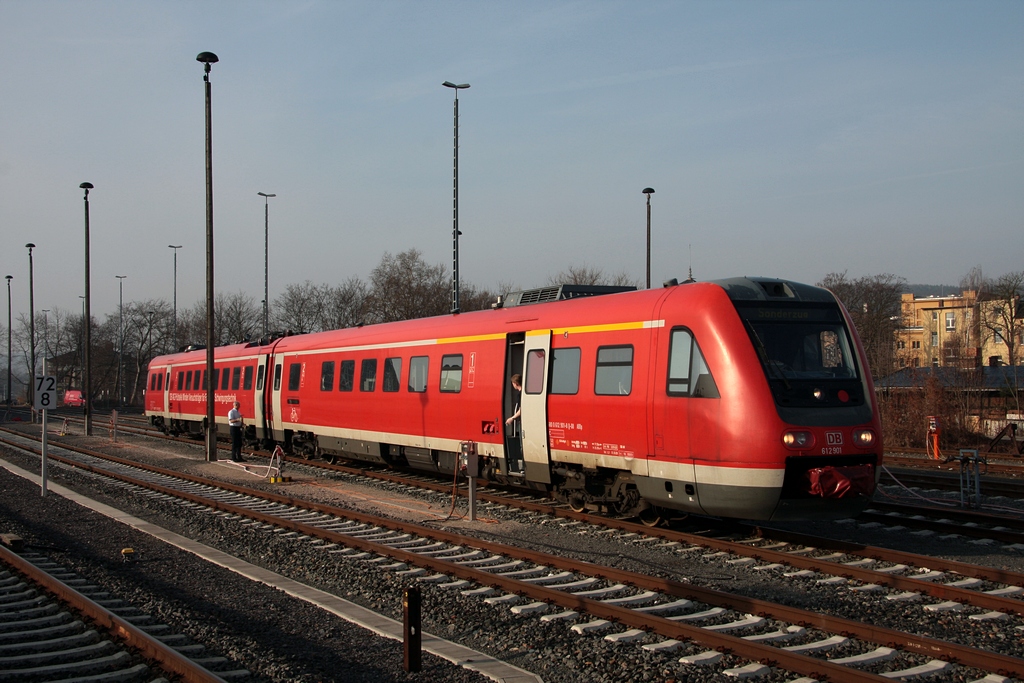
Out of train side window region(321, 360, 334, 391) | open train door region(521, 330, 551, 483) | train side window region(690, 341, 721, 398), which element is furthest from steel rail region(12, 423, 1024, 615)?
train side window region(321, 360, 334, 391)

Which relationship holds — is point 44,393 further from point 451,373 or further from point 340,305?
point 340,305

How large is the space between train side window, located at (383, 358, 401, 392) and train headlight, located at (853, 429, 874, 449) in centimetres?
951

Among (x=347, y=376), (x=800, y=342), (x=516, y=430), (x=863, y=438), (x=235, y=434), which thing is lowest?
(x=235, y=434)

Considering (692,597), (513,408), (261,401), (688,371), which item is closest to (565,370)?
(513,408)

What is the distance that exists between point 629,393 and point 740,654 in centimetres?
507

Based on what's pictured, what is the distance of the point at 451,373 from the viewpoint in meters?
15.3

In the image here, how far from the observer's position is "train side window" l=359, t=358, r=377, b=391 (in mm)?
18047

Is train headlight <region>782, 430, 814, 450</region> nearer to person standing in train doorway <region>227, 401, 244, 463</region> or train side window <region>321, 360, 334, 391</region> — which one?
train side window <region>321, 360, 334, 391</region>

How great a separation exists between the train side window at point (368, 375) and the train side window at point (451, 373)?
2911mm

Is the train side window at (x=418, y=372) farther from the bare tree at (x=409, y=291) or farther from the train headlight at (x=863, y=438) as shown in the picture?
the bare tree at (x=409, y=291)

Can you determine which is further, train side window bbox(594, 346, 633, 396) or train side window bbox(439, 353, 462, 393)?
train side window bbox(439, 353, 462, 393)

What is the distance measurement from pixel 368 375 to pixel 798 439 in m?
10.8

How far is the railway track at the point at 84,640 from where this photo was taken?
6.04 meters

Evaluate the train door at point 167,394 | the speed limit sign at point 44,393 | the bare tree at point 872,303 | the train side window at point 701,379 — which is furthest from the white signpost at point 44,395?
the bare tree at point 872,303
